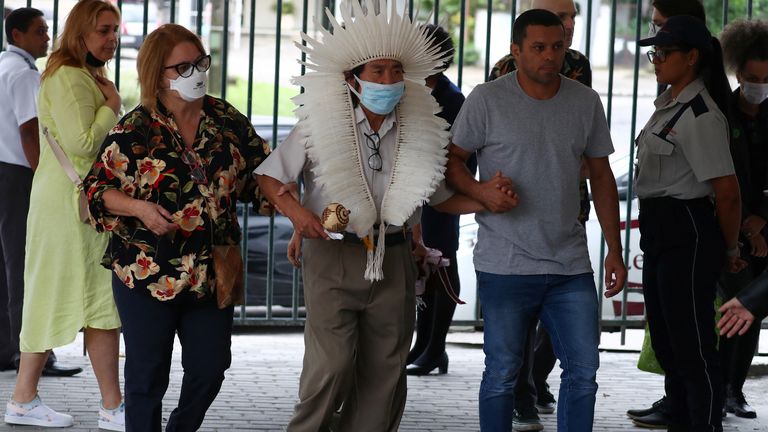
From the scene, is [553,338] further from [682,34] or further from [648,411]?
[648,411]

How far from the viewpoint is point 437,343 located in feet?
22.7

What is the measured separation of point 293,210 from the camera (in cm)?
438

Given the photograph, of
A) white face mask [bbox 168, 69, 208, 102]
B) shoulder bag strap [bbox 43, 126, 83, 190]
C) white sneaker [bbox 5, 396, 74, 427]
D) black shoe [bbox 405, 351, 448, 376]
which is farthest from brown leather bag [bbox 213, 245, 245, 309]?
black shoe [bbox 405, 351, 448, 376]

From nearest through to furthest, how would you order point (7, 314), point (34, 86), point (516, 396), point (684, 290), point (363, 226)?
point (363, 226), point (684, 290), point (516, 396), point (34, 86), point (7, 314)

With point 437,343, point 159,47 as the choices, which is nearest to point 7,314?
point 437,343

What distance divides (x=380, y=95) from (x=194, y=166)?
0.73m

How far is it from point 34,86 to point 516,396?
2.97 metres

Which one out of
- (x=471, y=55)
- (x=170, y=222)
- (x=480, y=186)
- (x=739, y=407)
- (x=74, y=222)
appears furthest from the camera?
(x=471, y=55)

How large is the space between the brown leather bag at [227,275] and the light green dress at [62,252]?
1.05 m

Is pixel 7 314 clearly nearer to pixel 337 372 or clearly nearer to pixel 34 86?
pixel 34 86

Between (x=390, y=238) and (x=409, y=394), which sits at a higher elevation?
(x=390, y=238)

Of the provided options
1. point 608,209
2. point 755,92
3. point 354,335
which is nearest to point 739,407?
point 755,92

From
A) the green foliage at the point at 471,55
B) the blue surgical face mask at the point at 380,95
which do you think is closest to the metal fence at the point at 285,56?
the green foliage at the point at 471,55

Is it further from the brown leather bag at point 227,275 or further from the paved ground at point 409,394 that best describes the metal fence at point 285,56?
the brown leather bag at point 227,275
